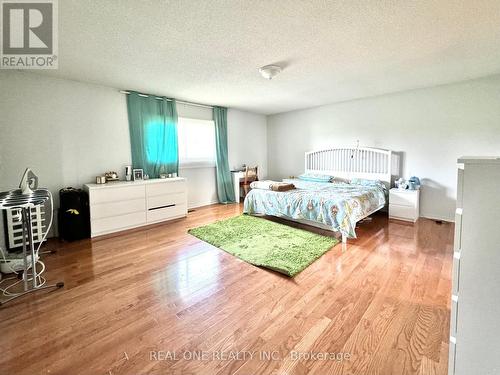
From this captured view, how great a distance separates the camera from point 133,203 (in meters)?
3.85

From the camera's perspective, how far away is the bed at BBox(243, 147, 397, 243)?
10.8 feet

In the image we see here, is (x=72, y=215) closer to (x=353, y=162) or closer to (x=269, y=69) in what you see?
(x=269, y=69)

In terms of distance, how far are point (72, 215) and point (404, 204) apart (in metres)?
5.22

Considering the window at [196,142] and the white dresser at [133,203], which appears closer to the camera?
the white dresser at [133,203]

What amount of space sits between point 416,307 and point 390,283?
349 millimetres

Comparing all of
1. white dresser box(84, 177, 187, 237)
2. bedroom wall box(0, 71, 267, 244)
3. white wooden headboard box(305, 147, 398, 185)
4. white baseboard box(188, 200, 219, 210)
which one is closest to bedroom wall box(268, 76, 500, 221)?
white wooden headboard box(305, 147, 398, 185)

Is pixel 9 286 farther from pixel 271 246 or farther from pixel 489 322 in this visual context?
pixel 489 322

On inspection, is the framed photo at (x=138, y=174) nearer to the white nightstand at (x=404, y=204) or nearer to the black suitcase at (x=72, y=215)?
the black suitcase at (x=72, y=215)

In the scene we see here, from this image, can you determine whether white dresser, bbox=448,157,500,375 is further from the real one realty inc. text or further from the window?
the window

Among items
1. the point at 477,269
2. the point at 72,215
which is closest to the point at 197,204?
the point at 72,215

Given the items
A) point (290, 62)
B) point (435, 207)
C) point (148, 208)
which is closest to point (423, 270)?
point (435, 207)

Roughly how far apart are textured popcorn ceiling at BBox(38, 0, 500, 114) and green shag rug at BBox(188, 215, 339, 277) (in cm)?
229

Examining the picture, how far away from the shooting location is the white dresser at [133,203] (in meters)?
3.50

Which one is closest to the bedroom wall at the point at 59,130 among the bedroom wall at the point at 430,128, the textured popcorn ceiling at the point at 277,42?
the textured popcorn ceiling at the point at 277,42
